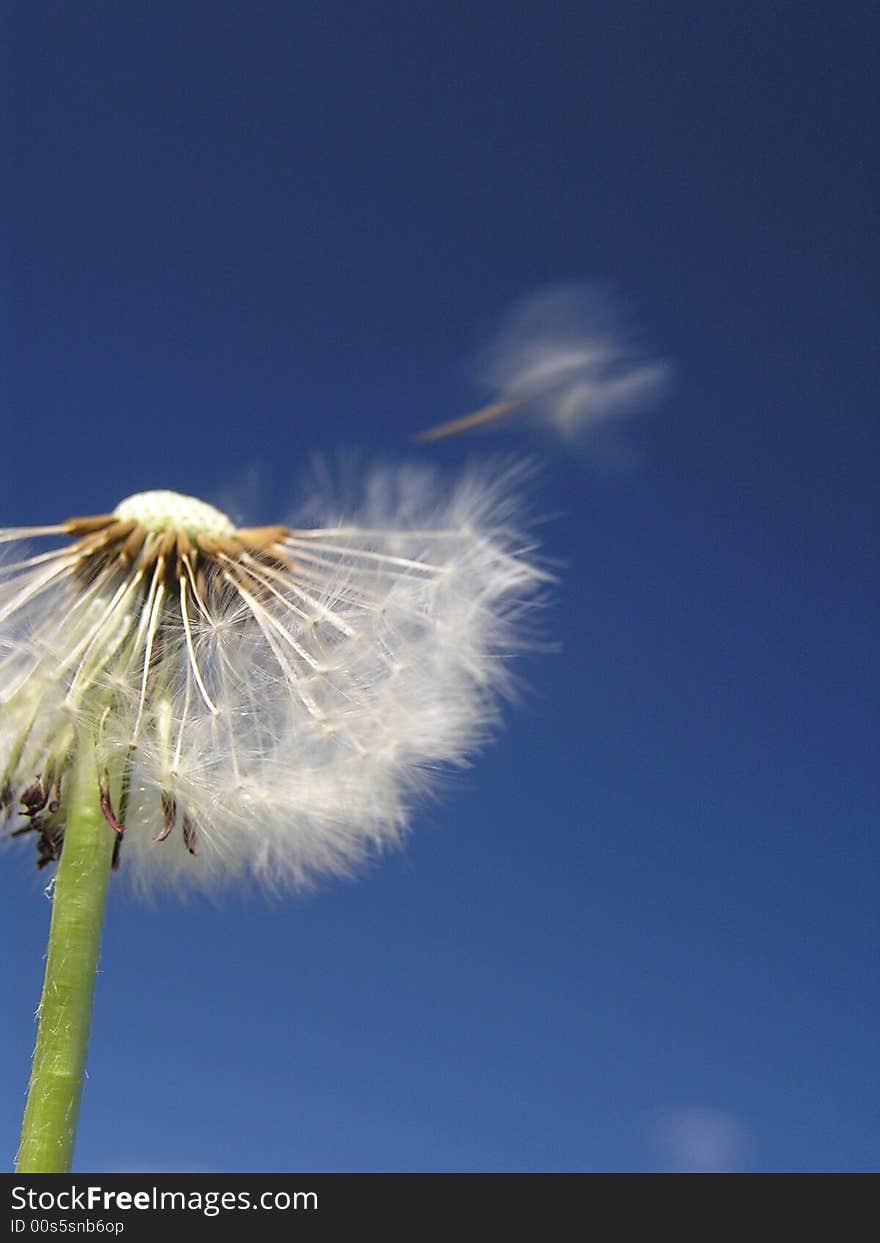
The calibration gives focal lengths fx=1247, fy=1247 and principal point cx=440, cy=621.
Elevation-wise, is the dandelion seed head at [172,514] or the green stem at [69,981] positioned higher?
the dandelion seed head at [172,514]

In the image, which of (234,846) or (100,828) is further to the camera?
(234,846)

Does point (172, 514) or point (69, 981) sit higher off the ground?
point (172, 514)

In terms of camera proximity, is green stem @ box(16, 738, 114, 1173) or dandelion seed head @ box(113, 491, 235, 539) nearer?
green stem @ box(16, 738, 114, 1173)

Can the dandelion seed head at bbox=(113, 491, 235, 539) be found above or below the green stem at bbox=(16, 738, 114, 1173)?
above

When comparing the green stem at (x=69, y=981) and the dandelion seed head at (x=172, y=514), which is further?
the dandelion seed head at (x=172, y=514)

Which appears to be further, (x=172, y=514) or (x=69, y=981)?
(x=172, y=514)
